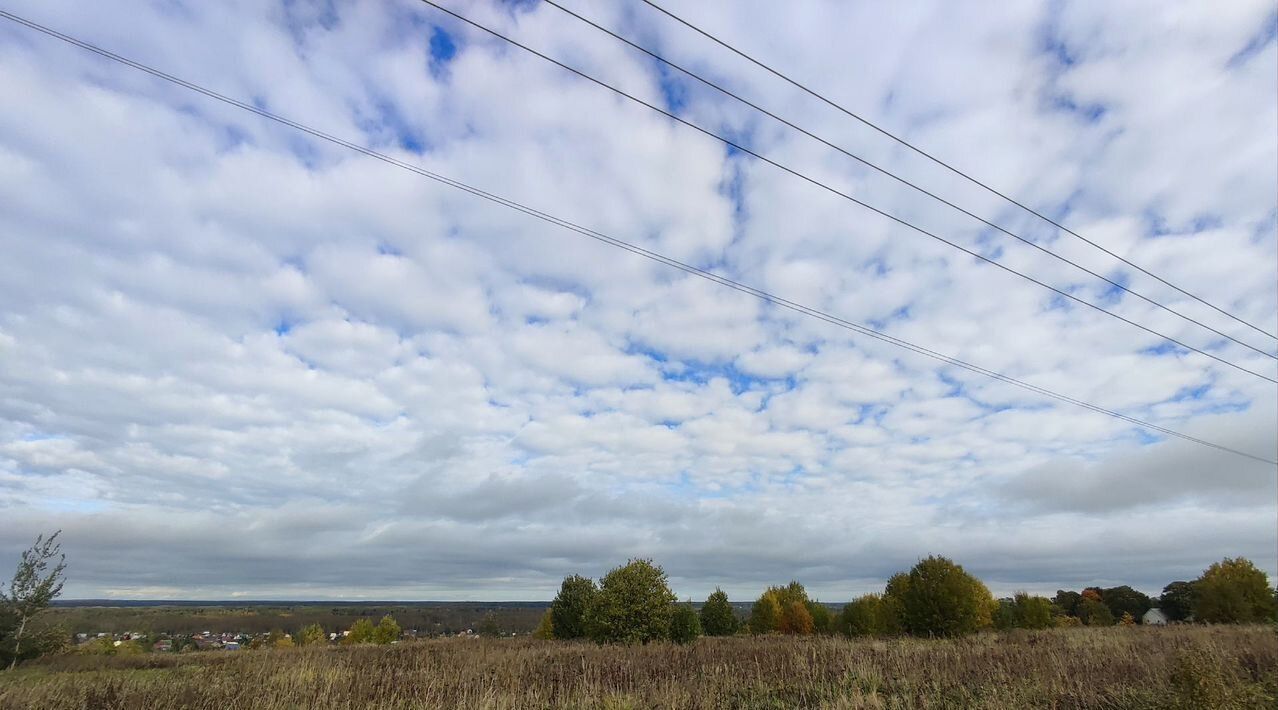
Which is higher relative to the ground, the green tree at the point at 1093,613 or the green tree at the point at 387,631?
the green tree at the point at 1093,613

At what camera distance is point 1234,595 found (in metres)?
37.9

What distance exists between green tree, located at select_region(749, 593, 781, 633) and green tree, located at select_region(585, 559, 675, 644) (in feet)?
134

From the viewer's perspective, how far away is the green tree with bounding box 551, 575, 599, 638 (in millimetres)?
35500

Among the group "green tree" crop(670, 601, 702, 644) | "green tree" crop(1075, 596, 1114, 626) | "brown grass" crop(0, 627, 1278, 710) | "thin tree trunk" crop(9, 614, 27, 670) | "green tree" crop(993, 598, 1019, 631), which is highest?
"brown grass" crop(0, 627, 1278, 710)

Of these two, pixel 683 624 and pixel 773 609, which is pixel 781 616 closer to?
pixel 773 609

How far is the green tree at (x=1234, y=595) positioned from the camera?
3766 cm

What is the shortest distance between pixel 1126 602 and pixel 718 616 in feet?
242

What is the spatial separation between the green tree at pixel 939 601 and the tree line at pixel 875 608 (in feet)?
0.16

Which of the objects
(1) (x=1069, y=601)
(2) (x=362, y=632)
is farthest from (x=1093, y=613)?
(2) (x=362, y=632)

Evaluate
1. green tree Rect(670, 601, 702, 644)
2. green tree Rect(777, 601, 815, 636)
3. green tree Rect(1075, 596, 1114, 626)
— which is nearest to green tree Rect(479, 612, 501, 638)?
green tree Rect(670, 601, 702, 644)

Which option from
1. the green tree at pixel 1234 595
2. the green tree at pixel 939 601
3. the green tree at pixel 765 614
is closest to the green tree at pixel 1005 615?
the green tree at pixel 1234 595

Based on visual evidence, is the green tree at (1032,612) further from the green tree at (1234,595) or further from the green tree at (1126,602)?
the green tree at (1126,602)

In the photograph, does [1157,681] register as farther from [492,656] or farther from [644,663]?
[492,656]

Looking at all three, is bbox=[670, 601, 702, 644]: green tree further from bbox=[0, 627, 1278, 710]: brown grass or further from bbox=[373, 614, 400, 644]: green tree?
bbox=[373, 614, 400, 644]: green tree
